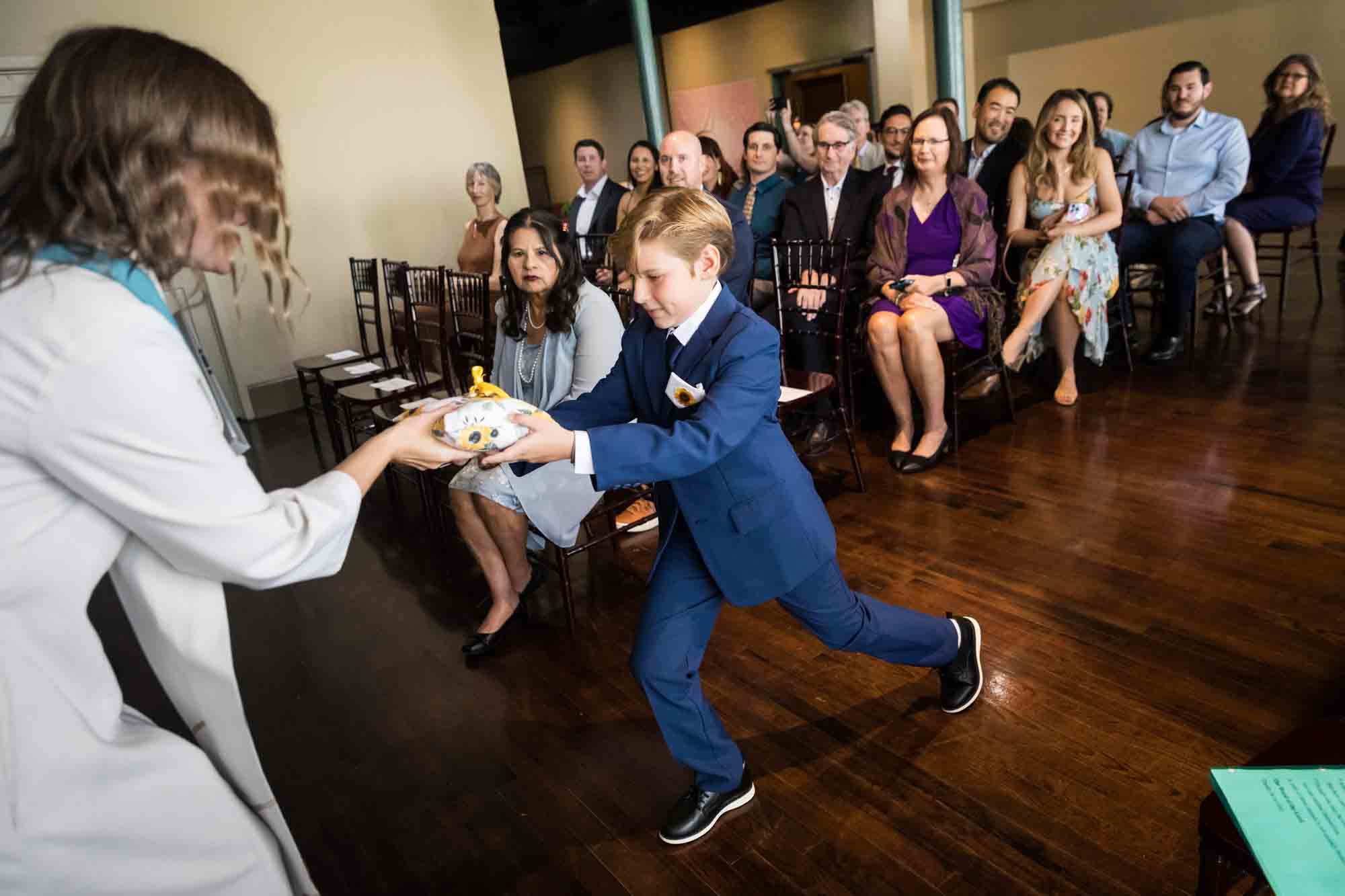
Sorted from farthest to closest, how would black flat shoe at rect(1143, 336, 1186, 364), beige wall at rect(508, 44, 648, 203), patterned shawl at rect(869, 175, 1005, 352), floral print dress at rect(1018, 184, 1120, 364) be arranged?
beige wall at rect(508, 44, 648, 203), black flat shoe at rect(1143, 336, 1186, 364), floral print dress at rect(1018, 184, 1120, 364), patterned shawl at rect(869, 175, 1005, 352)

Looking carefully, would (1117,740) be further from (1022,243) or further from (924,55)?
(924,55)

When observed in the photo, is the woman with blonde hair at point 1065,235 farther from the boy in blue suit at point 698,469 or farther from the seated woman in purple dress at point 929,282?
the boy in blue suit at point 698,469

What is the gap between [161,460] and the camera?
2.86ft

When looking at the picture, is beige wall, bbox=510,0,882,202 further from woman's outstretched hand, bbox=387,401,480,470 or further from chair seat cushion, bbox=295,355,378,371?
woman's outstretched hand, bbox=387,401,480,470

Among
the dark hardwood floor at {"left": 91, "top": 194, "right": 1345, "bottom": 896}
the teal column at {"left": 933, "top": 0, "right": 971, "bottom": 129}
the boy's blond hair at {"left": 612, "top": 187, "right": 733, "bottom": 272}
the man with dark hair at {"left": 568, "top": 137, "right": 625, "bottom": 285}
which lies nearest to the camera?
the boy's blond hair at {"left": 612, "top": 187, "right": 733, "bottom": 272}

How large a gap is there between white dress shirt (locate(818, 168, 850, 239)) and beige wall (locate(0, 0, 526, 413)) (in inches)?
145

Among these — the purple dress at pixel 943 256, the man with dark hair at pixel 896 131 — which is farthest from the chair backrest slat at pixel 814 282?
the man with dark hair at pixel 896 131

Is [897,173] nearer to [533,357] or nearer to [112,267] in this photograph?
[533,357]

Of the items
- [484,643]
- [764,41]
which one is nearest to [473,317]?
[484,643]

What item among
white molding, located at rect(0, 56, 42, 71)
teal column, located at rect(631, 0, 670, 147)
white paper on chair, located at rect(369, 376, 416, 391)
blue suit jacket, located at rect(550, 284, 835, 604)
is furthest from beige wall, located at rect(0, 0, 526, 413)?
blue suit jacket, located at rect(550, 284, 835, 604)

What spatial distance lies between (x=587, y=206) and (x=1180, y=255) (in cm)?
342

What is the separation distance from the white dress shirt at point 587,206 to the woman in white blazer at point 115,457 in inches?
185

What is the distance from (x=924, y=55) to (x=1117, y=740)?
8153 mm

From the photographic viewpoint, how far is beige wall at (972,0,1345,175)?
29.7 ft
